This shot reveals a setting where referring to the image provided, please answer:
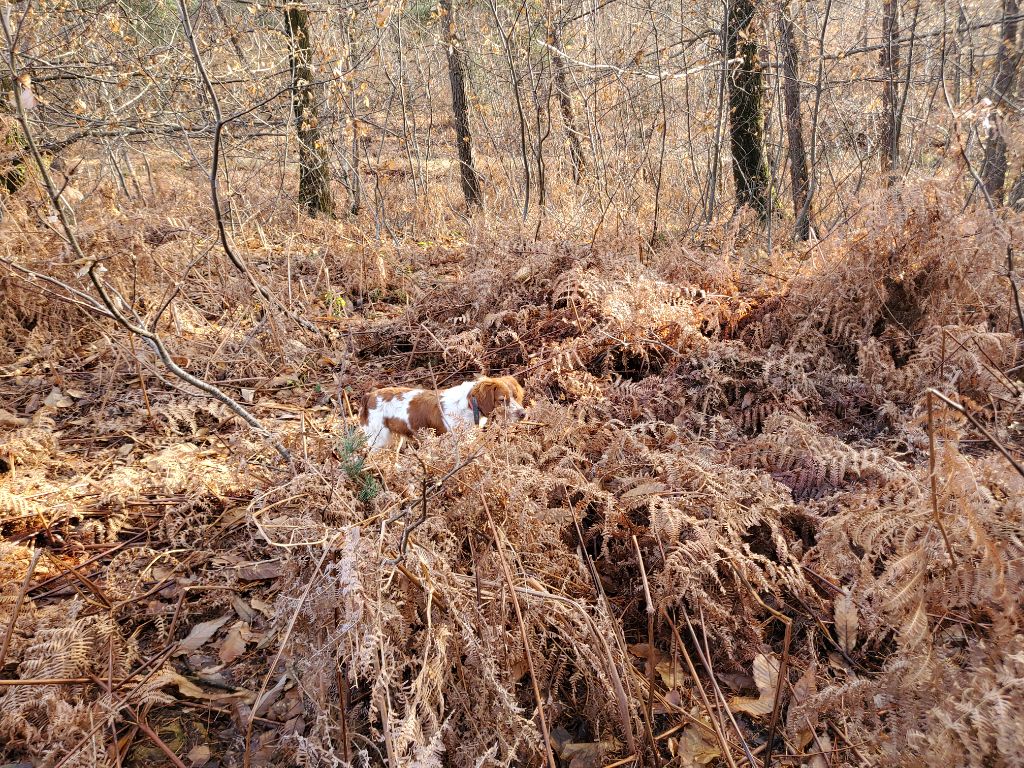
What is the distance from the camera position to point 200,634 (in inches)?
102

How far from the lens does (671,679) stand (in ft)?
7.42

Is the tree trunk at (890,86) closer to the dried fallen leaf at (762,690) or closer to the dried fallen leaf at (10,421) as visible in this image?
the dried fallen leaf at (762,690)

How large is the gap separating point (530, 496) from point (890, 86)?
7.55 m

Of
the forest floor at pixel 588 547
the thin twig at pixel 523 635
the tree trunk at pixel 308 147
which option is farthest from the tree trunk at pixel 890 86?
the tree trunk at pixel 308 147

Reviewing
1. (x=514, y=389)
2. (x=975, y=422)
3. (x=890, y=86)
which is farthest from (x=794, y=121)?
(x=975, y=422)

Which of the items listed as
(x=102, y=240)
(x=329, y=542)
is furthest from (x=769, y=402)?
(x=102, y=240)

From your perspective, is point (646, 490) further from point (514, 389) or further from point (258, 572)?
point (258, 572)

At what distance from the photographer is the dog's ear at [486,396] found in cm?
390

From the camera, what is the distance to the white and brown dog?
3898 millimetres

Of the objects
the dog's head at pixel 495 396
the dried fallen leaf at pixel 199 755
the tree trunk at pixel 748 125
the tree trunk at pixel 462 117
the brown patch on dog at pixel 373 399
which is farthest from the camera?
the tree trunk at pixel 462 117

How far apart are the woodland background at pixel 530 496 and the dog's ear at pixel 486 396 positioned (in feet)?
1.98

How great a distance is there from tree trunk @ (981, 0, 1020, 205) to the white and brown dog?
21.3 ft

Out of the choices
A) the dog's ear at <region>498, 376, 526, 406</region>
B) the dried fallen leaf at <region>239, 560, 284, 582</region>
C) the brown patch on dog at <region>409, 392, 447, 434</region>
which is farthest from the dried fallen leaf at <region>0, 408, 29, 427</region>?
the dog's ear at <region>498, 376, 526, 406</region>

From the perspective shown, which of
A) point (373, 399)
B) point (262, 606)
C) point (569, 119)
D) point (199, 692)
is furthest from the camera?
point (569, 119)
